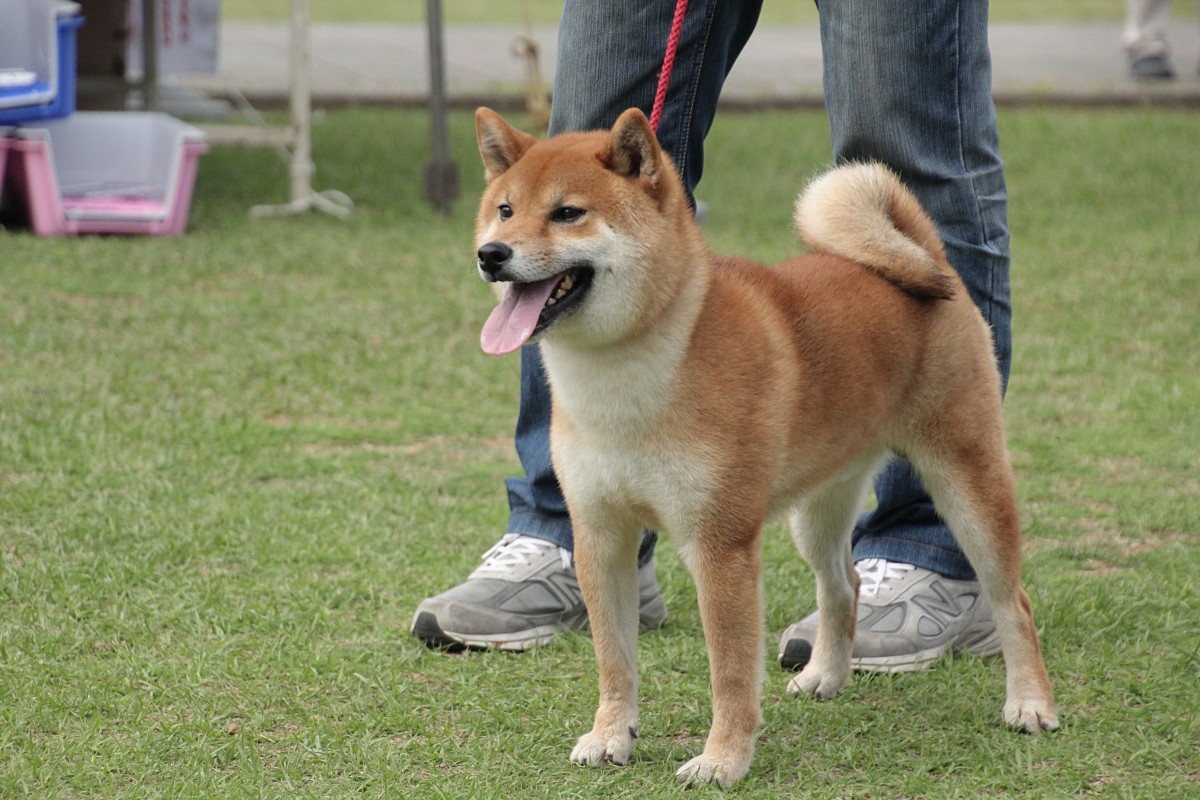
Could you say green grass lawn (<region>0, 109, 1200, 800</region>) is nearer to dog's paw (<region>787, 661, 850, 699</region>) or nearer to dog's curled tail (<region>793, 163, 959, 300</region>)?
dog's paw (<region>787, 661, 850, 699</region>)

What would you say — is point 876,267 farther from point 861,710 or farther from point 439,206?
point 439,206

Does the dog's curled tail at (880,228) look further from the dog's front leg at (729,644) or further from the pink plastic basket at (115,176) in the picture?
the pink plastic basket at (115,176)

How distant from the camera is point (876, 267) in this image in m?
2.45

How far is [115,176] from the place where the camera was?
20.1 feet

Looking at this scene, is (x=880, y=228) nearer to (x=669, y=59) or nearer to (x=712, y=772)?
(x=669, y=59)

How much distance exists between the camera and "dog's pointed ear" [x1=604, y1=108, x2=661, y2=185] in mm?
2117

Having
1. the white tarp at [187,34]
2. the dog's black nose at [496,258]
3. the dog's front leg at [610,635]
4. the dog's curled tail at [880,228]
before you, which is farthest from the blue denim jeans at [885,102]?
the white tarp at [187,34]

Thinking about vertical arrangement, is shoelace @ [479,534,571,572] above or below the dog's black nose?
below

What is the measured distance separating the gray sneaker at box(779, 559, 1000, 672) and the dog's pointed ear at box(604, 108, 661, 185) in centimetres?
100

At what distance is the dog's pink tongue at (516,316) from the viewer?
205 cm

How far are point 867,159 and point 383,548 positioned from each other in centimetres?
139

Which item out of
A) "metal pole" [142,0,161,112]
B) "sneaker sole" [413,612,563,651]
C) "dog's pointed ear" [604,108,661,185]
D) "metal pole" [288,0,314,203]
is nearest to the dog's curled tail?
"dog's pointed ear" [604,108,661,185]

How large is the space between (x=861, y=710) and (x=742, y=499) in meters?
0.55

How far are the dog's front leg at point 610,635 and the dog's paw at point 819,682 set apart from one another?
394 mm
